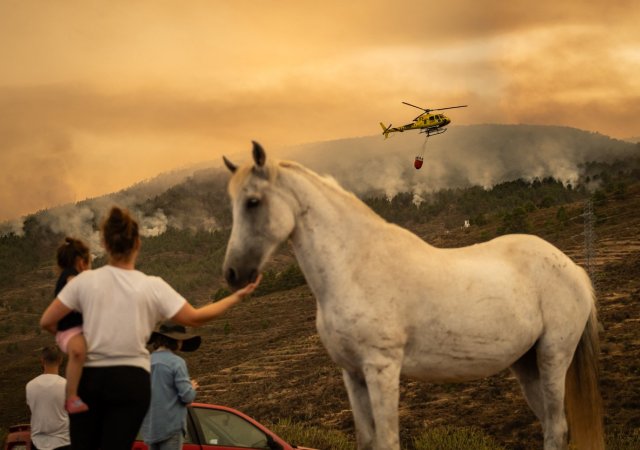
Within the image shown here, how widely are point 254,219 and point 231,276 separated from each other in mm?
416

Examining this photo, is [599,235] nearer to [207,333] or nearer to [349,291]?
[207,333]

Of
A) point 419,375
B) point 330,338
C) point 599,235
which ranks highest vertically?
point 330,338

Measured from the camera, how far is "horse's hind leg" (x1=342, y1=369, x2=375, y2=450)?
6219 millimetres

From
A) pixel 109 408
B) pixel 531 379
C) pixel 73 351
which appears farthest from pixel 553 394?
pixel 73 351

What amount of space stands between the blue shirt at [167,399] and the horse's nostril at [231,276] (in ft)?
4.89

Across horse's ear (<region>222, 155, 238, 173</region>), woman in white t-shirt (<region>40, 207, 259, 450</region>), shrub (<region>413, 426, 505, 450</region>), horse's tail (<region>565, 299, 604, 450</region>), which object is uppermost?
horse's ear (<region>222, 155, 238, 173</region>)

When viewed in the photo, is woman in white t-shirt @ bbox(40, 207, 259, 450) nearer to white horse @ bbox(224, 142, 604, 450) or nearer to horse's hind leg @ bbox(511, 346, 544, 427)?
white horse @ bbox(224, 142, 604, 450)

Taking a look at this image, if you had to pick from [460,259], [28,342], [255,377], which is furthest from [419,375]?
[28,342]

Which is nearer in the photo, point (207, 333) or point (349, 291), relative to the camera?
point (349, 291)

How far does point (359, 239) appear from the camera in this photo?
20.8ft

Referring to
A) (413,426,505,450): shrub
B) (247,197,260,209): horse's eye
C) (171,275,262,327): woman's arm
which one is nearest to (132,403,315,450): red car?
(247,197,260,209): horse's eye

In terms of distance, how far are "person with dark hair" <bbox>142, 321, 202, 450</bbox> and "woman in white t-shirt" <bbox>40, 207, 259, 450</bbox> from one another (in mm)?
1873

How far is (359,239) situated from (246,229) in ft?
2.84

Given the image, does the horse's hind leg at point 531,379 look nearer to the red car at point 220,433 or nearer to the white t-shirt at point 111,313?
the red car at point 220,433
